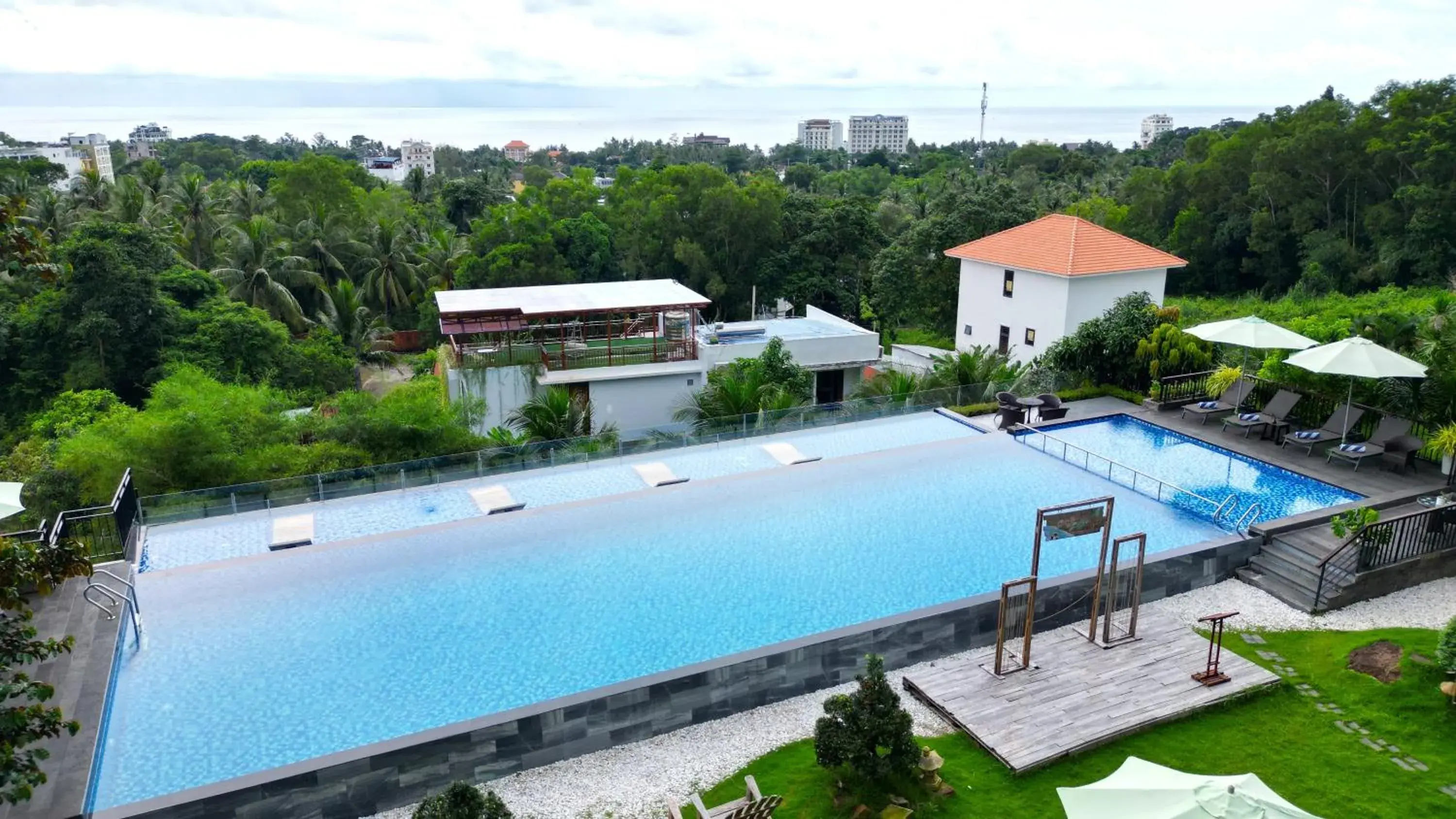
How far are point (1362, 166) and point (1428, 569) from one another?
3124 cm

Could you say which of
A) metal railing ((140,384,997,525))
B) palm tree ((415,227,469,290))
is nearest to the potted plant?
metal railing ((140,384,997,525))

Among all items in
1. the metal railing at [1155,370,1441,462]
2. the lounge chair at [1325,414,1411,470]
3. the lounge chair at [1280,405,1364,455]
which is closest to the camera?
the lounge chair at [1325,414,1411,470]

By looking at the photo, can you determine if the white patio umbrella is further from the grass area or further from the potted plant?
the potted plant

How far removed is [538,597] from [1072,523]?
6.46 meters

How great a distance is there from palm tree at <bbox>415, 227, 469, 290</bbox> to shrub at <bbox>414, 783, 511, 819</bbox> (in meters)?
34.6

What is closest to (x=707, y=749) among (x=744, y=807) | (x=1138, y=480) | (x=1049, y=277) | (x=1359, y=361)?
(x=744, y=807)

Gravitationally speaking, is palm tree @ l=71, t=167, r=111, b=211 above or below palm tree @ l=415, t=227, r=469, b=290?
above

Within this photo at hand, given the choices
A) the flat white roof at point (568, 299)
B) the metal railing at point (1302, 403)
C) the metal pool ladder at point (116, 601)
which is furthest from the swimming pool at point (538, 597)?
the flat white roof at point (568, 299)

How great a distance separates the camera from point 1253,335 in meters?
15.4

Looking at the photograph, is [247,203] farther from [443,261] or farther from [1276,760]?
[1276,760]

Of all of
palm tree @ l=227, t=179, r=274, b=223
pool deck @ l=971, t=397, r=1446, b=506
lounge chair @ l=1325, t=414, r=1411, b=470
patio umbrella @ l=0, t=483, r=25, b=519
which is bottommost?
pool deck @ l=971, t=397, r=1446, b=506

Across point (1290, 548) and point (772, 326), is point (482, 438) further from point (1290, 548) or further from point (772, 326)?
point (1290, 548)

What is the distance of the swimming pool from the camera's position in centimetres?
891

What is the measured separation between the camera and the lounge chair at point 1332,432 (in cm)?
1450
